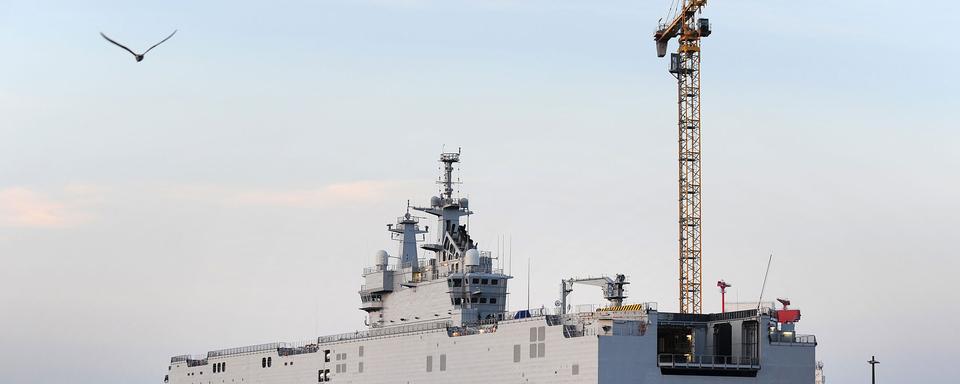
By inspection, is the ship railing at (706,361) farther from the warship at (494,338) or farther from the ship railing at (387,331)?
the ship railing at (387,331)

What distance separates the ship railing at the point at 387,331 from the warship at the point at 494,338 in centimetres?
15

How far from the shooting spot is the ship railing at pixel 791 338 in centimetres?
6950

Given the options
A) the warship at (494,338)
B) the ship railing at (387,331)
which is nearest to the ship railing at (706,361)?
the warship at (494,338)

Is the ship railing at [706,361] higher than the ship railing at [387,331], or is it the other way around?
the ship railing at [387,331]

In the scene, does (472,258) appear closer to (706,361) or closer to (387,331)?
(387,331)

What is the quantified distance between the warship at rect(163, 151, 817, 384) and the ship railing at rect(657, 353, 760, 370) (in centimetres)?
7

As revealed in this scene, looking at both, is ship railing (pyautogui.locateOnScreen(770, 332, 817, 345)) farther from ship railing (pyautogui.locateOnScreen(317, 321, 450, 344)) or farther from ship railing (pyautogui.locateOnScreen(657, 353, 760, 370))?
ship railing (pyautogui.locateOnScreen(317, 321, 450, 344))

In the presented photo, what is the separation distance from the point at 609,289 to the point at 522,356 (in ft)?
26.8

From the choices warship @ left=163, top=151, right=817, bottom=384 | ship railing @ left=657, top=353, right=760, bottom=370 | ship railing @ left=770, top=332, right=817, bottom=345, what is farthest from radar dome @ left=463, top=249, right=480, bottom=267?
ship railing @ left=770, top=332, right=817, bottom=345

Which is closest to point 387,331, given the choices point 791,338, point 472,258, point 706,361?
point 472,258

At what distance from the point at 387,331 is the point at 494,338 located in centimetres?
1446

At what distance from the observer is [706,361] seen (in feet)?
232

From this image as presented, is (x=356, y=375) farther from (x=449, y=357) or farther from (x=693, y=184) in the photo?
(x=693, y=184)

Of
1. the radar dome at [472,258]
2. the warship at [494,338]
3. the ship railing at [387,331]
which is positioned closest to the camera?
the warship at [494,338]
